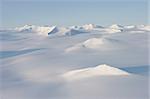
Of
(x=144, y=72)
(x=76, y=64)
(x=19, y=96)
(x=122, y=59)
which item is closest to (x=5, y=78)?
(x=19, y=96)

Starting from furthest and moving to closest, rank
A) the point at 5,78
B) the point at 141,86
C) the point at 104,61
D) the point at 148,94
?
the point at 104,61
the point at 5,78
the point at 141,86
the point at 148,94

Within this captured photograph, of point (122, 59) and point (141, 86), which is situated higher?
point (141, 86)

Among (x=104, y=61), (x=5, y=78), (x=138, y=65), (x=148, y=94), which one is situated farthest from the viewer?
(x=104, y=61)

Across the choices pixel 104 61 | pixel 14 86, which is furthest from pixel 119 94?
pixel 104 61

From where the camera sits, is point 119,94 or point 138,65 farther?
point 138,65

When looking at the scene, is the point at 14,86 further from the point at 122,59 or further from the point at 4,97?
the point at 122,59

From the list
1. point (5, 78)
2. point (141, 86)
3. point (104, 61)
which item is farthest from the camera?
point (104, 61)

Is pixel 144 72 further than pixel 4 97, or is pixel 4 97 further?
pixel 144 72

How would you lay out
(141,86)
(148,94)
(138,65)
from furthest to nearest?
(138,65) < (141,86) < (148,94)

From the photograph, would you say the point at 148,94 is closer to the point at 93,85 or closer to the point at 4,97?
the point at 93,85
